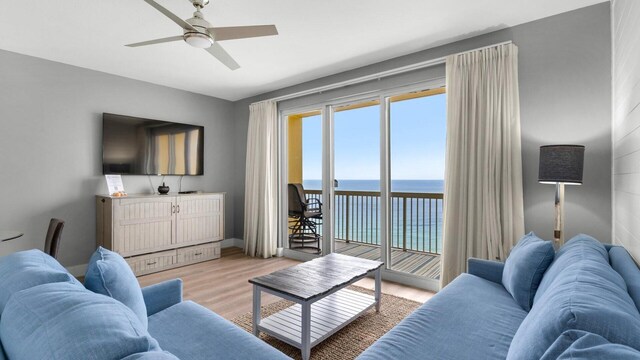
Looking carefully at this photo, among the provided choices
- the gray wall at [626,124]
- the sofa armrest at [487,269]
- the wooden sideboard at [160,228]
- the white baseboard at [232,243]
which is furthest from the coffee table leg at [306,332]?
the white baseboard at [232,243]

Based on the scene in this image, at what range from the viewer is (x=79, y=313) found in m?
0.80

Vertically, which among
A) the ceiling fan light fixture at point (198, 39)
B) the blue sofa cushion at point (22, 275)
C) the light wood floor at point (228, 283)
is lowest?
the light wood floor at point (228, 283)

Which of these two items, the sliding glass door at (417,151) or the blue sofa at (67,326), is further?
the sliding glass door at (417,151)

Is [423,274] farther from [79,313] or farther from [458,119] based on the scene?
[79,313]

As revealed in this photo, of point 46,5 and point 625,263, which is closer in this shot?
point 625,263

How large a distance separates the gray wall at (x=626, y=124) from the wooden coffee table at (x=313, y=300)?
5.55 feet

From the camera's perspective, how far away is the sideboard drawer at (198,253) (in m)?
4.27

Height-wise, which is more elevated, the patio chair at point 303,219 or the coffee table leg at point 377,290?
the patio chair at point 303,219

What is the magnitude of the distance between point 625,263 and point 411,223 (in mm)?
3035

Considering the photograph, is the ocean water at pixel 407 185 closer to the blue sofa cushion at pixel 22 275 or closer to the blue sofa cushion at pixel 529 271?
the blue sofa cushion at pixel 529 271

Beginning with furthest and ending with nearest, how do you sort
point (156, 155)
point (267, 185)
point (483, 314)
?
point (267, 185) < point (156, 155) < point (483, 314)

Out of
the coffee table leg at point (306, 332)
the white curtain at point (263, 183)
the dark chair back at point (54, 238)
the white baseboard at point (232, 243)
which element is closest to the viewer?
the coffee table leg at point (306, 332)

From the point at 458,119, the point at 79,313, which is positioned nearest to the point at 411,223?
the point at 458,119

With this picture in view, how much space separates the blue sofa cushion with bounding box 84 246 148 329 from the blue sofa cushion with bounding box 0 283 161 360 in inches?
14.8
